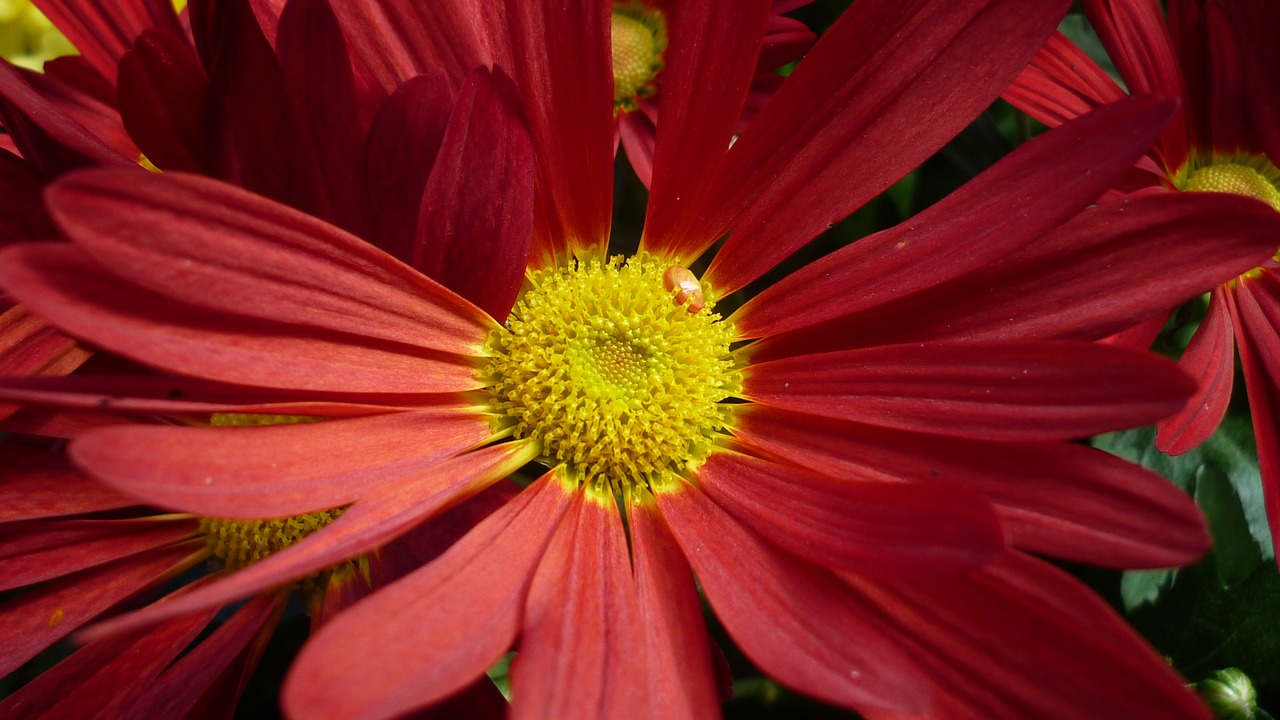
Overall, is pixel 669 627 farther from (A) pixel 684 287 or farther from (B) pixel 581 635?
(A) pixel 684 287

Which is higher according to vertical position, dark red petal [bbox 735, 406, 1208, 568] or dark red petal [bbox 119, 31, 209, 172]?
dark red petal [bbox 119, 31, 209, 172]

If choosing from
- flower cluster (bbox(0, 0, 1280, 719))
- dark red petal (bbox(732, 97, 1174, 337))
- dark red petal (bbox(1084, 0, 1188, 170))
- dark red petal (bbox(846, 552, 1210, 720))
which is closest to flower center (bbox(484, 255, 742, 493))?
flower cluster (bbox(0, 0, 1280, 719))

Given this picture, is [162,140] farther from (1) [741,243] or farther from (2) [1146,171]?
(2) [1146,171]

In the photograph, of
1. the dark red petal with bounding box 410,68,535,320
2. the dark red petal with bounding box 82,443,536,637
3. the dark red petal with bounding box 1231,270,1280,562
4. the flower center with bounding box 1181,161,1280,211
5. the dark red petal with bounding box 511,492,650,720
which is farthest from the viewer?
the flower center with bounding box 1181,161,1280,211

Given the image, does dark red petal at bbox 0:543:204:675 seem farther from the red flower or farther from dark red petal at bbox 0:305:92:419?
dark red petal at bbox 0:305:92:419

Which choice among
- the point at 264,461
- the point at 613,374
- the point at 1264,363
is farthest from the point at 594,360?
the point at 1264,363

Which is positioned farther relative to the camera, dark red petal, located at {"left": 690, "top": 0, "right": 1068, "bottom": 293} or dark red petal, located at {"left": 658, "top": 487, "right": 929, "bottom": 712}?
dark red petal, located at {"left": 690, "top": 0, "right": 1068, "bottom": 293}
